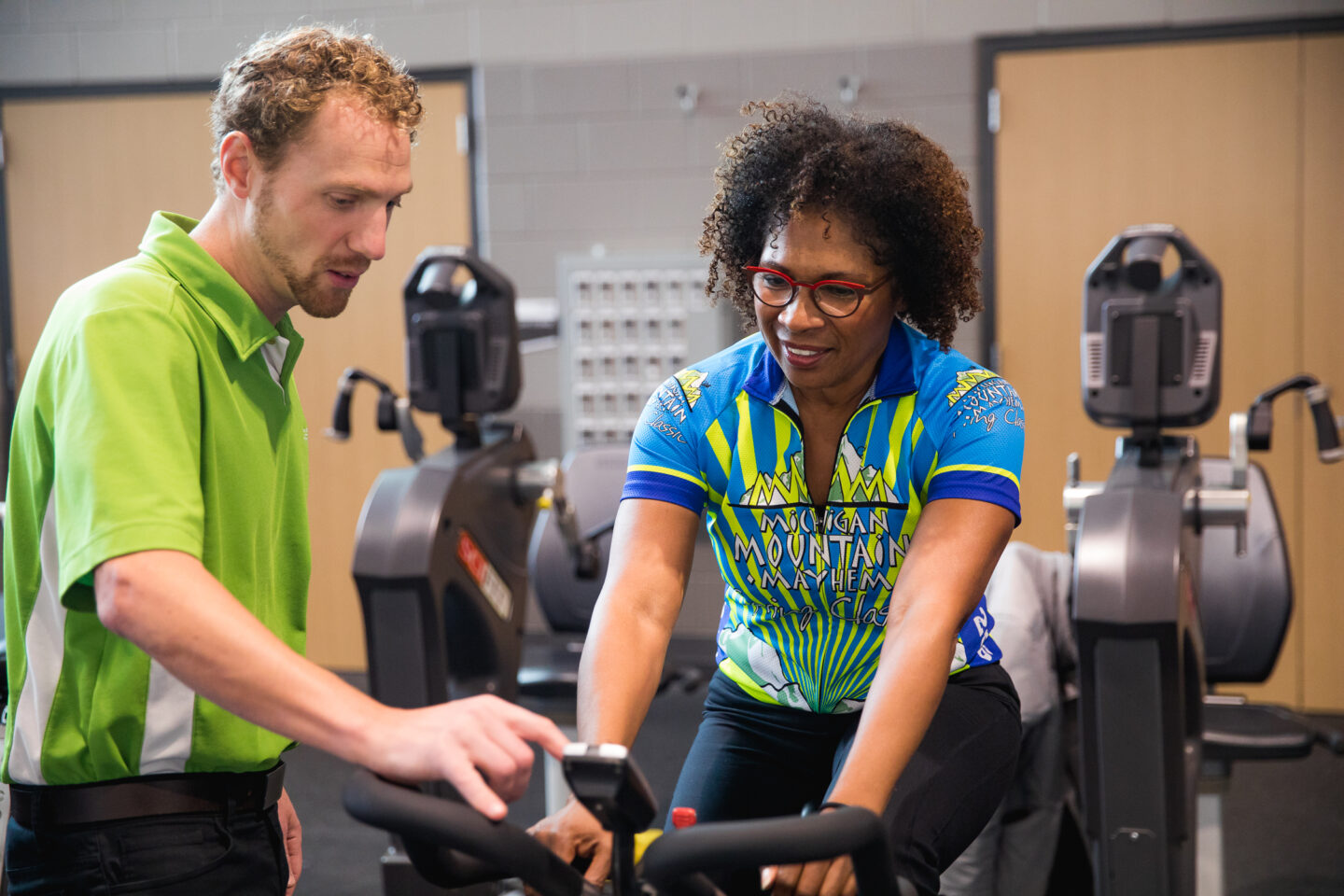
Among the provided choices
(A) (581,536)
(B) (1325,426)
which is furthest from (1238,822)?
(A) (581,536)

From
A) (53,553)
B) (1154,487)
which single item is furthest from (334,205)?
(1154,487)

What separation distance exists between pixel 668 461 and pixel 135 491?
708 mm

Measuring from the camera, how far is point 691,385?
167 centimetres

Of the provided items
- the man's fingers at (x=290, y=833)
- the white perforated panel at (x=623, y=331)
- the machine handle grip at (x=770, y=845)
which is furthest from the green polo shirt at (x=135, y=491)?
the white perforated panel at (x=623, y=331)

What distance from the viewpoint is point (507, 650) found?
127 inches

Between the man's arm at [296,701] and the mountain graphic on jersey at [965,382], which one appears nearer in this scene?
the man's arm at [296,701]

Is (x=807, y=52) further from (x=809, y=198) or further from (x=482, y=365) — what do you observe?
(x=809, y=198)

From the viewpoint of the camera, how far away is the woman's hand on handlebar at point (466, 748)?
101 cm

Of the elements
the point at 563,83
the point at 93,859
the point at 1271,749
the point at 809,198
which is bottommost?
the point at 1271,749

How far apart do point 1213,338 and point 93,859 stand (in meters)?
2.26

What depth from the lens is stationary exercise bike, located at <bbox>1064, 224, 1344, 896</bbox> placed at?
7.51 feet

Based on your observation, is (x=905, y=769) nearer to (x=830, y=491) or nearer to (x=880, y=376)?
(x=830, y=491)

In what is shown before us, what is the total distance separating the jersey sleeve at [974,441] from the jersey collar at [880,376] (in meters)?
0.05

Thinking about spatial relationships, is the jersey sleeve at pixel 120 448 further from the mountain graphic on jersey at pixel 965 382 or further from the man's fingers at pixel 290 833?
the mountain graphic on jersey at pixel 965 382
